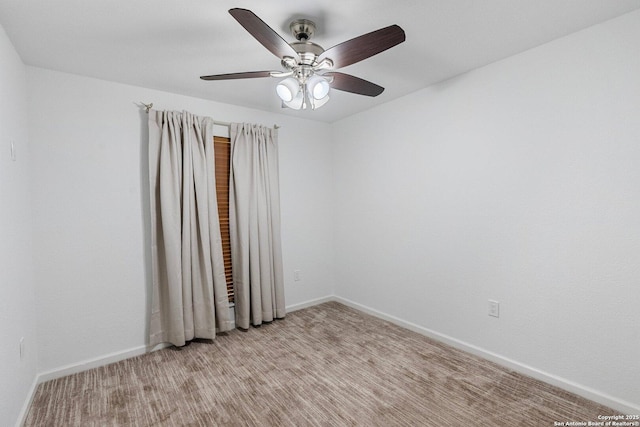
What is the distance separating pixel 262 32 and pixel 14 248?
1995mm

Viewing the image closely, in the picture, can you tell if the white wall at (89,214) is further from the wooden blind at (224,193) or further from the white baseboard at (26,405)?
the wooden blind at (224,193)

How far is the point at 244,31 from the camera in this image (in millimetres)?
1974

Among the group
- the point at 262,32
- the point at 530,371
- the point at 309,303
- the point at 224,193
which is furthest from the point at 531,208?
the point at 224,193

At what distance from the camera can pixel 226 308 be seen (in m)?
3.15

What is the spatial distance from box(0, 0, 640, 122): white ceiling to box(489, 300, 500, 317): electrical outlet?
1.93 metres

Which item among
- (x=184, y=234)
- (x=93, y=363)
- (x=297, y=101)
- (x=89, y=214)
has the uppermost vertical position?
(x=297, y=101)

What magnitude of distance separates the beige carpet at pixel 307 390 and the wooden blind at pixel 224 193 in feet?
2.50

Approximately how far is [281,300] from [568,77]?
319cm

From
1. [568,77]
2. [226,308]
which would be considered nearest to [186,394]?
[226,308]

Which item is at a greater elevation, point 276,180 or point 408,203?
point 276,180

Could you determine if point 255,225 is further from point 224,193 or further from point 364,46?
point 364,46

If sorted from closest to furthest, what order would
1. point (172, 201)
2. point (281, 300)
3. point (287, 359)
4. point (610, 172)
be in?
point (610, 172) < point (287, 359) < point (172, 201) < point (281, 300)

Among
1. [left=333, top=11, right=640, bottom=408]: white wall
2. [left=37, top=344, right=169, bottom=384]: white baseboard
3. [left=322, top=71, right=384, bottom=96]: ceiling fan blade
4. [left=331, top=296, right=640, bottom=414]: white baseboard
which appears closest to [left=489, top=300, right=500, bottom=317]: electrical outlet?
[left=333, top=11, right=640, bottom=408]: white wall

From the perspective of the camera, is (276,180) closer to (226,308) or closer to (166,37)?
(226,308)
